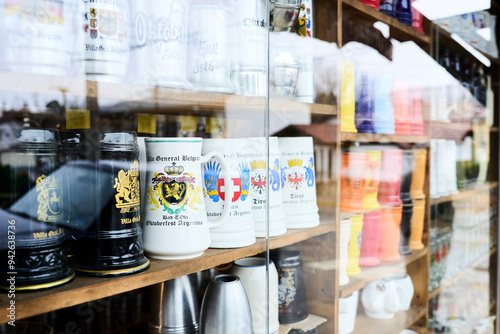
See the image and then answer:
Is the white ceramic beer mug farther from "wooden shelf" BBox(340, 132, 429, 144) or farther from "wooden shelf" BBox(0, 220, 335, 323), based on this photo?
"wooden shelf" BBox(340, 132, 429, 144)

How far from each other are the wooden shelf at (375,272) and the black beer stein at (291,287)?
187 mm

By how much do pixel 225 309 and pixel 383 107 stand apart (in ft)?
2.96

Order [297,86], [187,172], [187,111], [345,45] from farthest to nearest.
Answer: [345,45] < [297,86] < [187,111] < [187,172]

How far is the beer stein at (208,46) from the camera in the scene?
0.77m

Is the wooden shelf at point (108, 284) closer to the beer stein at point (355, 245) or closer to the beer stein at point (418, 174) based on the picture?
the beer stein at point (355, 245)

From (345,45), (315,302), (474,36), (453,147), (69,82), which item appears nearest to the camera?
(69,82)

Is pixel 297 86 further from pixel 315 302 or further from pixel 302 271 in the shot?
Result: pixel 315 302

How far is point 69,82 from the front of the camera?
0.59 meters

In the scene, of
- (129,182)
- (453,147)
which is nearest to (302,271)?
(129,182)

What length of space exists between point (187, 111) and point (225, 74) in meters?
0.12

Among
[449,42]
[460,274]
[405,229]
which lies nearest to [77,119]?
[405,229]

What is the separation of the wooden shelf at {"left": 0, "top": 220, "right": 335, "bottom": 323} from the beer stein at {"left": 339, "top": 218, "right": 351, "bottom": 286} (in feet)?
1.39

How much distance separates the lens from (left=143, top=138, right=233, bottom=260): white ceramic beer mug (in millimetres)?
704

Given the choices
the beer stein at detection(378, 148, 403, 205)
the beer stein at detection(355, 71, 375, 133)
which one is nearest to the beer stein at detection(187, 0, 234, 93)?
the beer stein at detection(355, 71, 375, 133)
